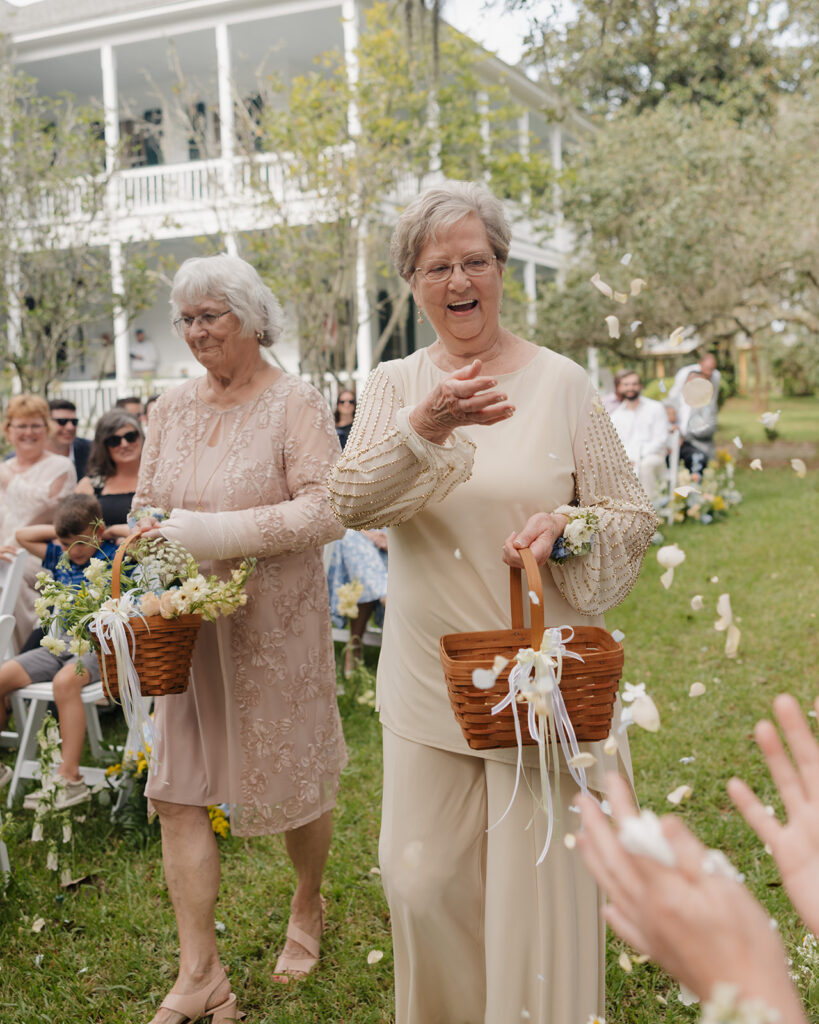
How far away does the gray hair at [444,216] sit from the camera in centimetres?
244

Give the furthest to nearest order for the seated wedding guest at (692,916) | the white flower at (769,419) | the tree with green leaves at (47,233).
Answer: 1. the tree with green leaves at (47,233)
2. the white flower at (769,419)
3. the seated wedding guest at (692,916)

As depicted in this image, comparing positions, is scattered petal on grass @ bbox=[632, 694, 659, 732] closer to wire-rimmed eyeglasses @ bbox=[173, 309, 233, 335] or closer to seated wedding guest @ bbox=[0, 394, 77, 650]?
wire-rimmed eyeglasses @ bbox=[173, 309, 233, 335]

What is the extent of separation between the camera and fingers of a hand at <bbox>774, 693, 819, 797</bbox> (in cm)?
119

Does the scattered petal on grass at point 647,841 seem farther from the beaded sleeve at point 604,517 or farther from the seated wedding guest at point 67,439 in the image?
the seated wedding guest at point 67,439

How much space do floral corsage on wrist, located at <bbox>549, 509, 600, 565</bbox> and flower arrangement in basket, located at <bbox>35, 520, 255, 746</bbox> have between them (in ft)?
3.45

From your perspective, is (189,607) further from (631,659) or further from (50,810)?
(631,659)

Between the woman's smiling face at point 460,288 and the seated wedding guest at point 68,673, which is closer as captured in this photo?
the woman's smiling face at point 460,288

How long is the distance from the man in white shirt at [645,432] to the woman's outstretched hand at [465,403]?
991 centimetres

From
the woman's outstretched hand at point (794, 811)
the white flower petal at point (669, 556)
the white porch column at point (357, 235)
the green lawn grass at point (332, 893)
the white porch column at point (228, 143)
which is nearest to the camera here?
the woman's outstretched hand at point (794, 811)

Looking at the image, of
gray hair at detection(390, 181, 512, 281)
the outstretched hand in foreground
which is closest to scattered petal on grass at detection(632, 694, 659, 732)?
the outstretched hand in foreground

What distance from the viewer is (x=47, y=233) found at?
44.0ft

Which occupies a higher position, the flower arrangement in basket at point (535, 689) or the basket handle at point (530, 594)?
the basket handle at point (530, 594)

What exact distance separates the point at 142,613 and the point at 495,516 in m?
1.05

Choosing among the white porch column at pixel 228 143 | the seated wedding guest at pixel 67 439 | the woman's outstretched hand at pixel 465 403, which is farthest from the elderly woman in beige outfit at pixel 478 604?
the white porch column at pixel 228 143
